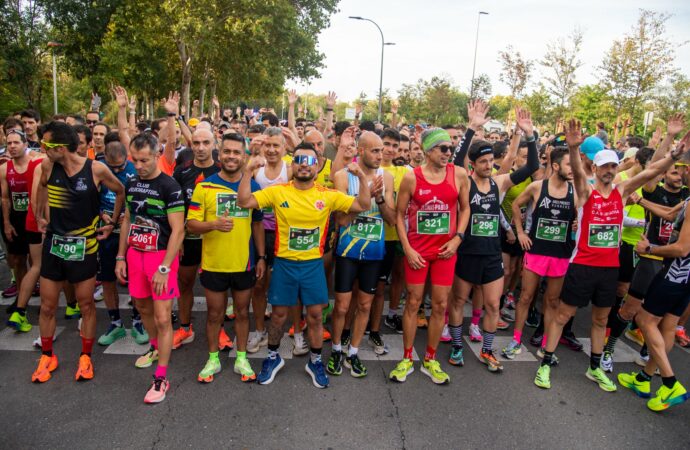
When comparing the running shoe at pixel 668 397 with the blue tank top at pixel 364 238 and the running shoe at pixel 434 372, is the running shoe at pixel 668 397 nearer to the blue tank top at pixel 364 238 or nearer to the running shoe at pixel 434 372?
the running shoe at pixel 434 372

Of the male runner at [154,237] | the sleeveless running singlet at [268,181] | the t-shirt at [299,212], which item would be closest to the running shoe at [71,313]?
the male runner at [154,237]

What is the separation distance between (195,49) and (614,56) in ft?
64.5

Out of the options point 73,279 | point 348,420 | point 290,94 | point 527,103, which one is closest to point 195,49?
point 290,94

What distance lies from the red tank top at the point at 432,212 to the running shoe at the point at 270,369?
5.65ft

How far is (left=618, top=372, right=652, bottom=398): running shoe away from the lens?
4255mm

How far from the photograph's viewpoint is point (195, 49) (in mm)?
22625

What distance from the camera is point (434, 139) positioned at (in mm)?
4230

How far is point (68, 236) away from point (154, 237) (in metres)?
0.84

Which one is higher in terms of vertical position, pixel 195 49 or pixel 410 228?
pixel 195 49

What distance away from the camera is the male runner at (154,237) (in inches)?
154

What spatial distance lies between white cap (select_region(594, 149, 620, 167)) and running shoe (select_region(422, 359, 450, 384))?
8.09ft

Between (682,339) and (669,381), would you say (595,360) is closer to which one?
(669,381)

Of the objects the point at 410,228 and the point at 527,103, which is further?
the point at 527,103

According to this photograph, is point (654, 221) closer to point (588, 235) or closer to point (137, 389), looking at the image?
point (588, 235)
